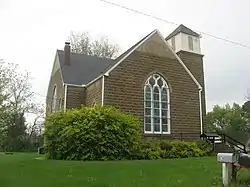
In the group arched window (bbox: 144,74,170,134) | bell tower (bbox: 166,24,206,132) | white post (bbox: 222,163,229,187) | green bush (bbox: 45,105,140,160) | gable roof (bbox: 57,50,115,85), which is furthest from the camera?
bell tower (bbox: 166,24,206,132)

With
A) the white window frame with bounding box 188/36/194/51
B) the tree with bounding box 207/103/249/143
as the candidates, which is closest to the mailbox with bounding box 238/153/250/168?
the white window frame with bounding box 188/36/194/51

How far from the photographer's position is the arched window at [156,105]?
20906 mm

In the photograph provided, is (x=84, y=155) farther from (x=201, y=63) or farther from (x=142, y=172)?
(x=201, y=63)

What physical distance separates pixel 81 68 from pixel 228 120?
43013mm

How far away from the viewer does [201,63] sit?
1067 inches

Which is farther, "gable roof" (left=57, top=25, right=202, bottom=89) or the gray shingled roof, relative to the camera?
the gray shingled roof

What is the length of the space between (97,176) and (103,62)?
22002 mm

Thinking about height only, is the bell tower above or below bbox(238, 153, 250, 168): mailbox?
above

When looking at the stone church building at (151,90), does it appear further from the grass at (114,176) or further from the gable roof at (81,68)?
the grass at (114,176)

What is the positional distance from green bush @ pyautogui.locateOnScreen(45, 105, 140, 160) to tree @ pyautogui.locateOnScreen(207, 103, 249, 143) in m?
37.7

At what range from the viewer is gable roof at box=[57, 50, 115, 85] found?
25.7 m

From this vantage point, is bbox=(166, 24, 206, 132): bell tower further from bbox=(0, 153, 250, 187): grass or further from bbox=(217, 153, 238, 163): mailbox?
bbox=(217, 153, 238, 163): mailbox

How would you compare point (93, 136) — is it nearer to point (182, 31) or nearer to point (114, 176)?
point (114, 176)

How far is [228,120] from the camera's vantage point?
2522 inches
